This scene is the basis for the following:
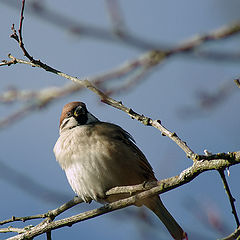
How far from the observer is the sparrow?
4508mm

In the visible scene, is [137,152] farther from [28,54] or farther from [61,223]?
[28,54]

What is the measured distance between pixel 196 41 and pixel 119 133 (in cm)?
178

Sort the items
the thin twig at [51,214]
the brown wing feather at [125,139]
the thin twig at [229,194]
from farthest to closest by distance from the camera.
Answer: the brown wing feather at [125,139] → the thin twig at [51,214] → the thin twig at [229,194]

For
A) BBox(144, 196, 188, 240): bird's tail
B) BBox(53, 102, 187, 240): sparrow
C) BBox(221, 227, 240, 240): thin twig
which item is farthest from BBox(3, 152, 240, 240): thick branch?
BBox(144, 196, 188, 240): bird's tail

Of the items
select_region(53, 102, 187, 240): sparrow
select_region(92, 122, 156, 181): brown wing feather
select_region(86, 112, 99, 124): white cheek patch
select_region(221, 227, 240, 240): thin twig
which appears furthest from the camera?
select_region(86, 112, 99, 124): white cheek patch

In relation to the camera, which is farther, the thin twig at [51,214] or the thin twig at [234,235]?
the thin twig at [51,214]

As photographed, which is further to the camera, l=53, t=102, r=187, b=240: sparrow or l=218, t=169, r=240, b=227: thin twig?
l=53, t=102, r=187, b=240: sparrow

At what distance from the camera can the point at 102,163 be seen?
14.9ft

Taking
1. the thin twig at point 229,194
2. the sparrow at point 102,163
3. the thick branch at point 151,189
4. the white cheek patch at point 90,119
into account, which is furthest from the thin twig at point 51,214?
the thin twig at point 229,194

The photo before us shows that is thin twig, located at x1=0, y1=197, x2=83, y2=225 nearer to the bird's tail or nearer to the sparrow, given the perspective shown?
the sparrow

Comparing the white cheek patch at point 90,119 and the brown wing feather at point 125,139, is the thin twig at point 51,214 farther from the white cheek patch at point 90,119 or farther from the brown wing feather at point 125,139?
the white cheek patch at point 90,119

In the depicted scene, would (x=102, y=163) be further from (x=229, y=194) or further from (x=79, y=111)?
(x=229, y=194)

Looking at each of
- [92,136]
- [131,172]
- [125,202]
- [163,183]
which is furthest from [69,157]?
[163,183]

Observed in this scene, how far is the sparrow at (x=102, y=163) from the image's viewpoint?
451 cm
